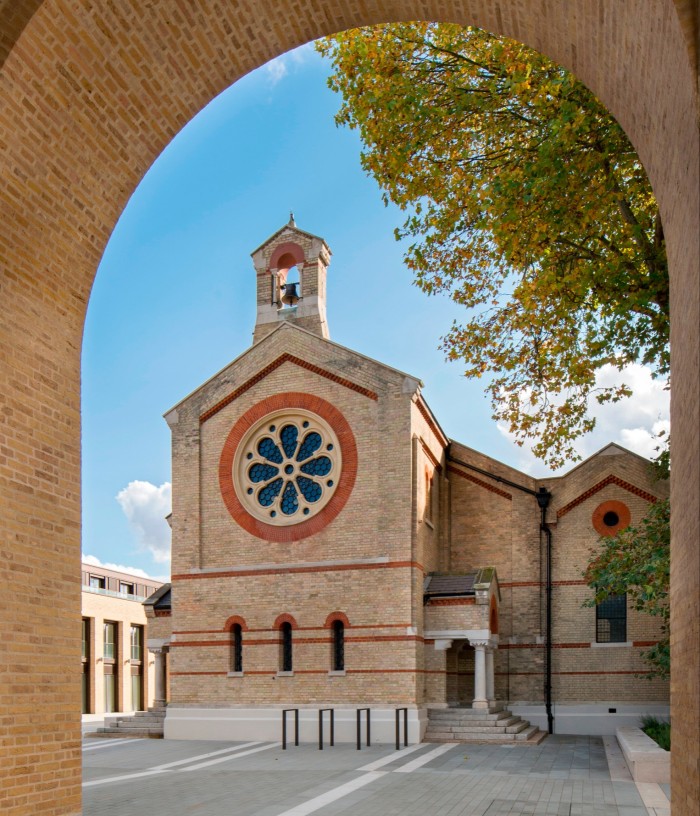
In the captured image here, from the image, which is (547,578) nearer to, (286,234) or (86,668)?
(286,234)

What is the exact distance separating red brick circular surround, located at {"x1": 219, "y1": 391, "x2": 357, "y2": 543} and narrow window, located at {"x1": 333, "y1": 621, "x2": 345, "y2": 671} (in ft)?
8.31

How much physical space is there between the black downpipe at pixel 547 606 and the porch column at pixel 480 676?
2.69 metres

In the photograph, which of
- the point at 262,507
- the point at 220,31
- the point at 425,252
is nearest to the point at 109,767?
the point at 262,507

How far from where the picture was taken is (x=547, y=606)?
2419 centimetres

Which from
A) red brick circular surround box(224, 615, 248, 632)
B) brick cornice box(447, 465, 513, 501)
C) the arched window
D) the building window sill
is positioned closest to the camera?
the arched window

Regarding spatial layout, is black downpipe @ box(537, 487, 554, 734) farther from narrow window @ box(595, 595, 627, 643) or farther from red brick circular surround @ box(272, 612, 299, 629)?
red brick circular surround @ box(272, 612, 299, 629)

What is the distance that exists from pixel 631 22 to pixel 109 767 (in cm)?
1655

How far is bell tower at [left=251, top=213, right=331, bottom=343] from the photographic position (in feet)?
85.3

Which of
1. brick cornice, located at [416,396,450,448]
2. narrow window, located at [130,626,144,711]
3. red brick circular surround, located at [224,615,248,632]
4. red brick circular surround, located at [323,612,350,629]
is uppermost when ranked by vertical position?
brick cornice, located at [416,396,450,448]

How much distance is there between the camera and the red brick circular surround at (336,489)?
75.0ft

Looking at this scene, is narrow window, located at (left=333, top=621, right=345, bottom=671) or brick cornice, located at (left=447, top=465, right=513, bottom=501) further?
brick cornice, located at (left=447, top=465, right=513, bottom=501)

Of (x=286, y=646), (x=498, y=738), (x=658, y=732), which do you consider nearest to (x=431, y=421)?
(x=286, y=646)

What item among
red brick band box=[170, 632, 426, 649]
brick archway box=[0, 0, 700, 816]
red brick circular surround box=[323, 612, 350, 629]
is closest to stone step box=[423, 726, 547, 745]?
red brick band box=[170, 632, 426, 649]

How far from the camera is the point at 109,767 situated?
668 inches
